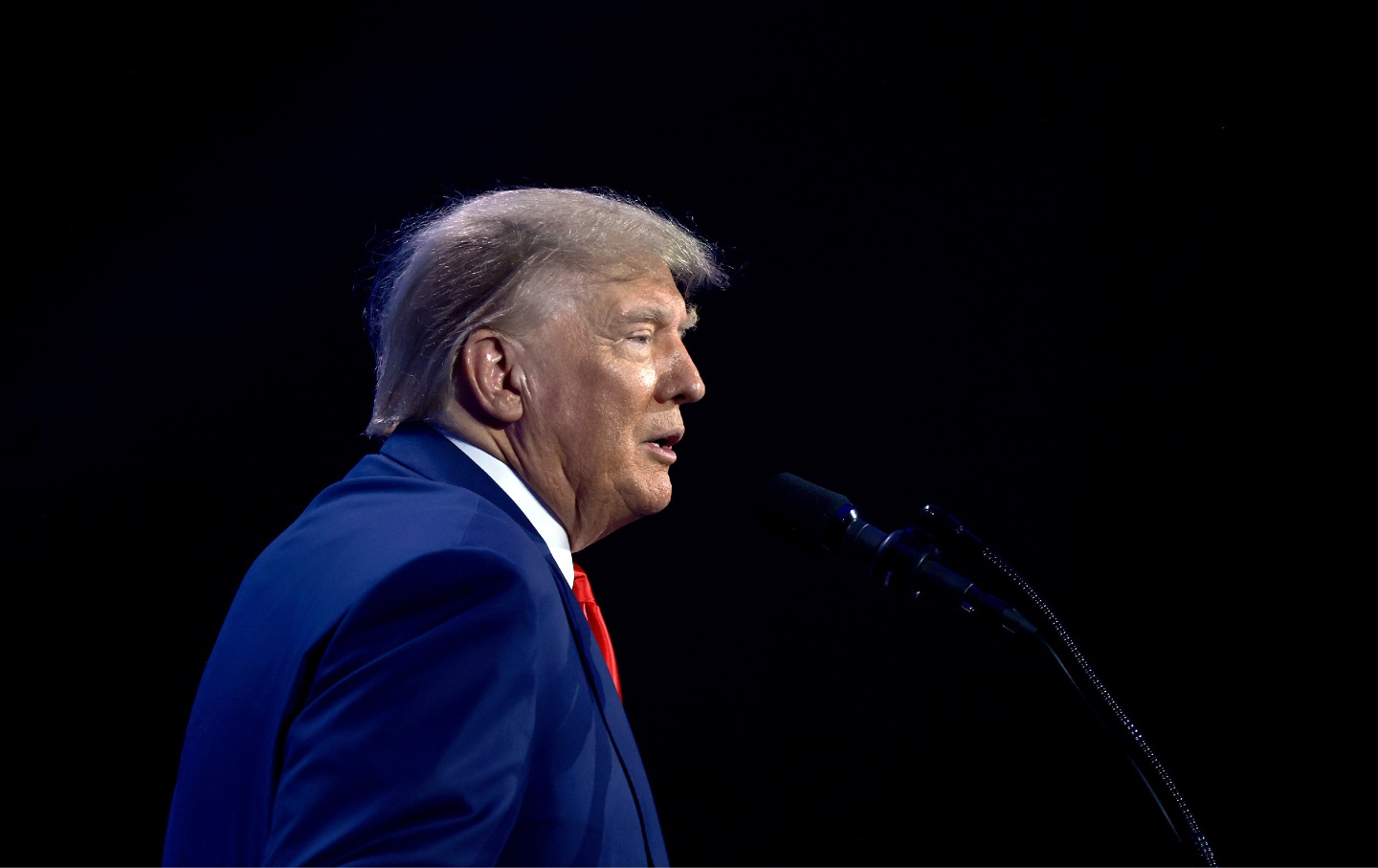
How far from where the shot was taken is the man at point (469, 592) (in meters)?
0.89

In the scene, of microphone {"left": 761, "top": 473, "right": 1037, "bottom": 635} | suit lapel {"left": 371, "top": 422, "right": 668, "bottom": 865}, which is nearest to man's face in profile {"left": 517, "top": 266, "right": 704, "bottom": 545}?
suit lapel {"left": 371, "top": 422, "right": 668, "bottom": 865}

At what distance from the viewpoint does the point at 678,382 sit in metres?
1.52

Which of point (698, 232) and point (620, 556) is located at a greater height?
point (698, 232)

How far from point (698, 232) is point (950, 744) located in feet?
4.28

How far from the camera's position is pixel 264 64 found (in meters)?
2.00

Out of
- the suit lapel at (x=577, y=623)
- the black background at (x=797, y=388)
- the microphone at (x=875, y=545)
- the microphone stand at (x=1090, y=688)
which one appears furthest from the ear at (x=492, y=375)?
the black background at (x=797, y=388)

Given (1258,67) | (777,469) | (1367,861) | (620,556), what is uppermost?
(1258,67)

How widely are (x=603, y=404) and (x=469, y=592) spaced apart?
1.73ft

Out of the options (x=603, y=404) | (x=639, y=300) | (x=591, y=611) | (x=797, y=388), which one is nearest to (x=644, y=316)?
(x=639, y=300)

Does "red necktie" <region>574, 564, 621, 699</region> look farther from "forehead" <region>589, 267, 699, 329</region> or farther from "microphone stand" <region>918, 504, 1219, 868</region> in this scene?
"microphone stand" <region>918, 504, 1219, 868</region>

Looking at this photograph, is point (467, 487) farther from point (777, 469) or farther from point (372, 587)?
point (777, 469)

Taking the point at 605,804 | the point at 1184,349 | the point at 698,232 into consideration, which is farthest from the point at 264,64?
the point at 1184,349

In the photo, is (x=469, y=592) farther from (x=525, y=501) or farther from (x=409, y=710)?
(x=525, y=501)

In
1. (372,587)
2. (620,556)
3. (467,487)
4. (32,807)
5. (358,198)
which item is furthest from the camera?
(620,556)
